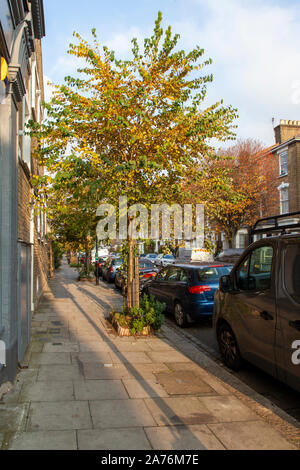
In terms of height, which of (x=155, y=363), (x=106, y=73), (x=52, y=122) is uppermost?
(x=106, y=73)

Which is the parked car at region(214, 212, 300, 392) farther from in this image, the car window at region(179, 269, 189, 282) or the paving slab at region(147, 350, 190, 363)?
the car window at region(179, 269, 189, 282)

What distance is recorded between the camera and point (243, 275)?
243 inches

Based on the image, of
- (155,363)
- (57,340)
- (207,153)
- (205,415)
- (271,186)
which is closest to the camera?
(205,415)

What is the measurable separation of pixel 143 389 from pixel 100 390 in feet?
1.82

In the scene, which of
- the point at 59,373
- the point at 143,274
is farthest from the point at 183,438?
the point at 143,274

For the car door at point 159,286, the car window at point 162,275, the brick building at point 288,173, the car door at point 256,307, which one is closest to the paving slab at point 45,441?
the car door at point 256,307

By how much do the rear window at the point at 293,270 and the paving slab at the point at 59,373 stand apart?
308 cm

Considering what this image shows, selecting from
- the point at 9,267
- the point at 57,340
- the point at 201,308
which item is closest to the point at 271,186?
the point at 201,308

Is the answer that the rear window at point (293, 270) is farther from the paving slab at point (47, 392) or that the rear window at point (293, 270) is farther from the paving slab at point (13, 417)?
the paving slab at point (13, 417)

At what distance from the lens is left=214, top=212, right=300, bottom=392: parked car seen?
14.9 feet

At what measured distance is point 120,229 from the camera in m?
8.81

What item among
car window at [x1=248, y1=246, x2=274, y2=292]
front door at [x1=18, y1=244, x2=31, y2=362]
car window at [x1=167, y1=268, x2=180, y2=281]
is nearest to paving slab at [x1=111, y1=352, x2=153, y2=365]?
front door at [x1=18, y1=244, x2=31, y2=362]
